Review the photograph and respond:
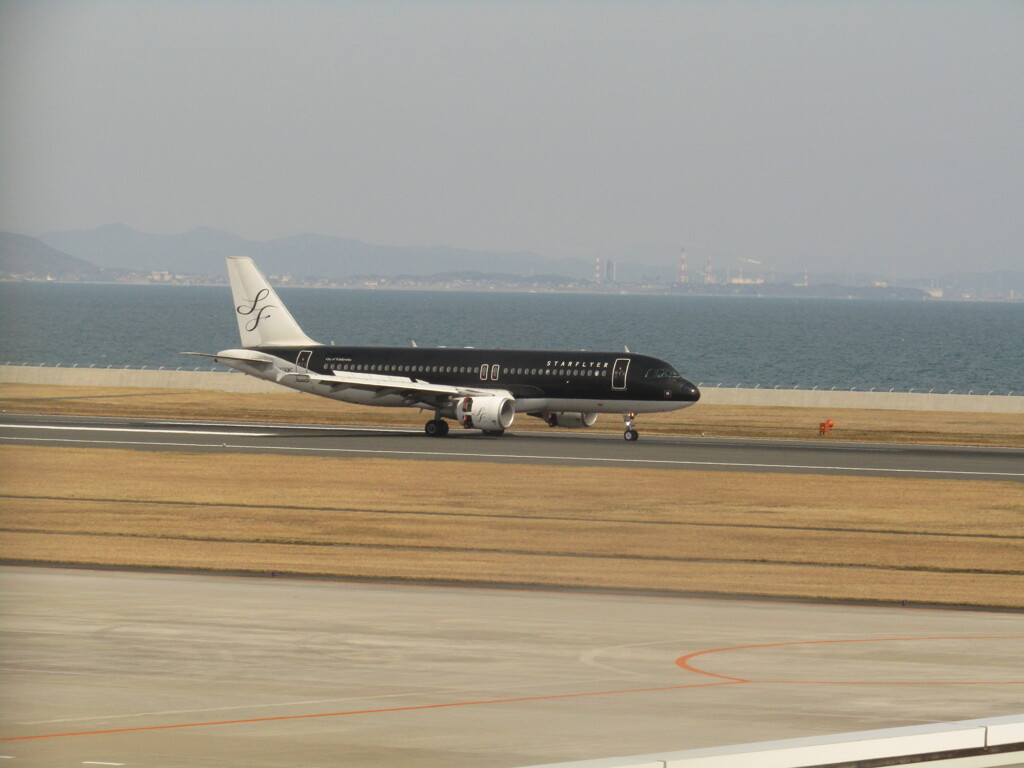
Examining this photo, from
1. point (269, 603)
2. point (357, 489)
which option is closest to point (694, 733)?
point (269, 603)

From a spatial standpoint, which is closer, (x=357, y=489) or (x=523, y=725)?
(x=523, y=725)

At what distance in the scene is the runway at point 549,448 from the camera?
2375 inches

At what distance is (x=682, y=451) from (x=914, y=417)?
29783 millimetres

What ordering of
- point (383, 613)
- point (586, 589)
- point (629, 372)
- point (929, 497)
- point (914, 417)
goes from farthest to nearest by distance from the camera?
1. point (914, 417)
2. point (629, 372)
3. point (929, 497)
4. point (586, 589)
5. point (383, 613)

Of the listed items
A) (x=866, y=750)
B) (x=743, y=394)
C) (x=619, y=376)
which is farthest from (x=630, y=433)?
(x=866, y=750)

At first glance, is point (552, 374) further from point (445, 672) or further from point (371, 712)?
point (371, 712)

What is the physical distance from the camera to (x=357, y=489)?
165 feet

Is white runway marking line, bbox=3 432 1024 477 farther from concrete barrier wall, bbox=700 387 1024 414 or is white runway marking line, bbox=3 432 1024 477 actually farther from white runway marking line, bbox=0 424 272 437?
concrete barrier wall, bbox=700 387 1024 414

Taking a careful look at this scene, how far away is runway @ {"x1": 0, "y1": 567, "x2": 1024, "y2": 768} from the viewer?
17234 millimetres

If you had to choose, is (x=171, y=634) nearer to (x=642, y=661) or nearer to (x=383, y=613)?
(x=383, y=613)

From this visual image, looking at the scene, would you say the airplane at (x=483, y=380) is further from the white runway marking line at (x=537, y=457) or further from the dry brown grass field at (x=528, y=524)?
the dry brown grass field at (x=528, y=524)

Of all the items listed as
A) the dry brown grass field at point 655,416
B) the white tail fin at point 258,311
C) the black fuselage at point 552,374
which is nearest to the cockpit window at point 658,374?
the black fuselage at point 552,374

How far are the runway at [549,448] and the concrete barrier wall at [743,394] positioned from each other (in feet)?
64.6

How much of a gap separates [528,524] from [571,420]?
114 ft
